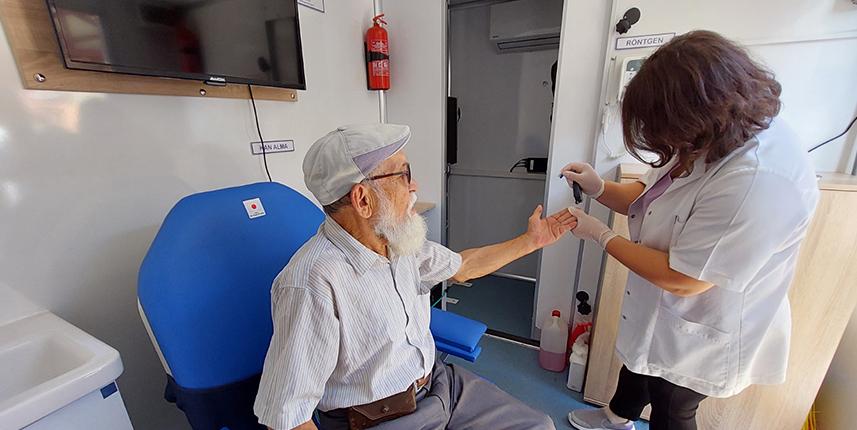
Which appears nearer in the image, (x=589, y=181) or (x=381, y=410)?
(x=381, y=410)

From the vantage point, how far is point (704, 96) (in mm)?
741

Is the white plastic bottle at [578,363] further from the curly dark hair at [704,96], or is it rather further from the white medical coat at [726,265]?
the curly dark hair at [704,96]

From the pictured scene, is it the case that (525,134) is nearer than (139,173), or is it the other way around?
(139,173)

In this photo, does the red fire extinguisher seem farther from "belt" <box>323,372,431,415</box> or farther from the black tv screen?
"belt" <box>323,372,431,415</box>

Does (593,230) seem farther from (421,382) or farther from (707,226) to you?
(421,382)

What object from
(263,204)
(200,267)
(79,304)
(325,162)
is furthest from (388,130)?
(79,304)

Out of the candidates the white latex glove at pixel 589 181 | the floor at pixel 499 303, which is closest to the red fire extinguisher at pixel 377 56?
the white latex glove at pixel 589 181

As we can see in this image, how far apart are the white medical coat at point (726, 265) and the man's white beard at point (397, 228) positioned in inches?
26.5

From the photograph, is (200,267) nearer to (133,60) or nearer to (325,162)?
(325,162)

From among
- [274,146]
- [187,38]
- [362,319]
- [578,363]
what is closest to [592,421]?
[578,363]

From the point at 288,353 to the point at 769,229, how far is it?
109 cm

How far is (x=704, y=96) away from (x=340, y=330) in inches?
38.8

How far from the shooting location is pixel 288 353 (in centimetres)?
72

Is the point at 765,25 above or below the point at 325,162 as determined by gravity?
above
